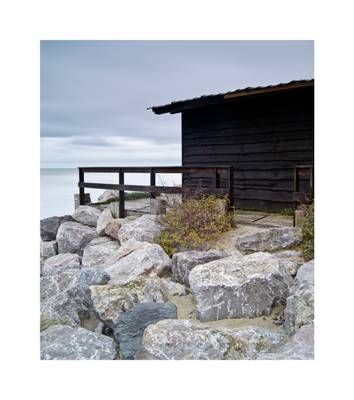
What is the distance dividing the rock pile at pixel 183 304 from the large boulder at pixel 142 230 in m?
0.18

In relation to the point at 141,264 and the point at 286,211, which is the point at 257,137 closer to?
the point at 286,211

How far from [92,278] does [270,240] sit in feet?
6.55

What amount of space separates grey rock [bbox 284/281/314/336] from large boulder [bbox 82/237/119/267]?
8.57 ft

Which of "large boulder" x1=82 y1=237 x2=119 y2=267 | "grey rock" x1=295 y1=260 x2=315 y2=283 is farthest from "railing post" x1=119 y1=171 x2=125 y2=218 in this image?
"grey rock" x1=295 y1=260 x2=315 y2=283

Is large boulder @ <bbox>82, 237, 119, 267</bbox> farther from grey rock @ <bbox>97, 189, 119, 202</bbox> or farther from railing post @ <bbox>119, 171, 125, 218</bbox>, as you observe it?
grey rock @ <bbox>97, 189, 119, 202</bbox>

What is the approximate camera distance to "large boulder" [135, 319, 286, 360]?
8.76 feet

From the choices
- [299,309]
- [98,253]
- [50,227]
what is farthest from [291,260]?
[50,227]

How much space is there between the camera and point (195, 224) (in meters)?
4.71

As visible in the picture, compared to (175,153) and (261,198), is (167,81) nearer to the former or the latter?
(175,153)

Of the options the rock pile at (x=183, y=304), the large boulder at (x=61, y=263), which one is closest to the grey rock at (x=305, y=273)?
the rock pile at (x=183, y=304)

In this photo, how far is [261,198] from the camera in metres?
6.84
